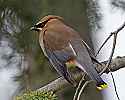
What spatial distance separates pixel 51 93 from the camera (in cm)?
68

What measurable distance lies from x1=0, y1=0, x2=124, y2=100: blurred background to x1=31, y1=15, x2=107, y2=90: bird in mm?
117

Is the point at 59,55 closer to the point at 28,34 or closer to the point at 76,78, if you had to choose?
the point at 76,78

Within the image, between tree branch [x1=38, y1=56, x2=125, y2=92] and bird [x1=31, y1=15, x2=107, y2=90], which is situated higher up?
bird [x1=31, y1=15, x2=107, y2=90]

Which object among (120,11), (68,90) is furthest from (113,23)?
(68,90)

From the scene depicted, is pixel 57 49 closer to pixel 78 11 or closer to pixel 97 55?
pixel 97 55

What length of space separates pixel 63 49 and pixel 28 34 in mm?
247

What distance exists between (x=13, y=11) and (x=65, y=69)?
0.34 m

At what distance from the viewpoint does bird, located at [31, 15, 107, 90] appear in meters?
0.67

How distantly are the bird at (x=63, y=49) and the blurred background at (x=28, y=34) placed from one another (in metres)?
0.12

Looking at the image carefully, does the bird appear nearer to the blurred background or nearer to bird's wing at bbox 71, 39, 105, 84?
bird's wing at bbox 71, 39, 105, 84

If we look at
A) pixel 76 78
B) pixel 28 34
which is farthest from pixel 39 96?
pixel 28 34

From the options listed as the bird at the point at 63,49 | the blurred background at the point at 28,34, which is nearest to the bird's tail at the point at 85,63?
the bird at the point at 63,49

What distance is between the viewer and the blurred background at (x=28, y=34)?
88 centimetres

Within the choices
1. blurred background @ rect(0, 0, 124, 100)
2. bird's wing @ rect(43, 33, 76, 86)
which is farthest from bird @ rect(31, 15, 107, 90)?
blurred background @ rect(0, 0, 124, 100)
